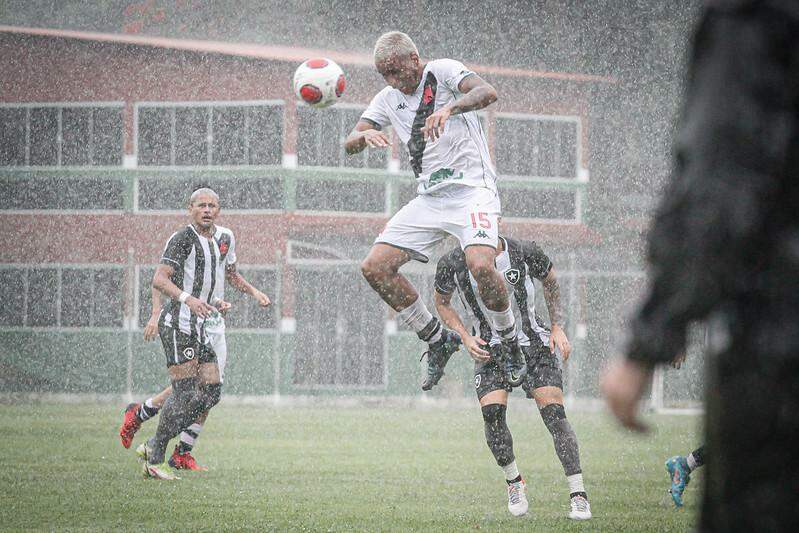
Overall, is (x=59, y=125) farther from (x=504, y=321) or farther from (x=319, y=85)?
(x=504, y=321)

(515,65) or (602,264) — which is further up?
(515,65)

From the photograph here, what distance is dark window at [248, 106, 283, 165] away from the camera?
28.2 m

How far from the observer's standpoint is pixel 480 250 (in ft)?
25.0

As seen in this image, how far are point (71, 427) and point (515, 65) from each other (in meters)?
18.9

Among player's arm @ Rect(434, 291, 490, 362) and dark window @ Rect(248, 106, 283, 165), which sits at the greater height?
dark window @ Rect(248, 106, 283, 165)

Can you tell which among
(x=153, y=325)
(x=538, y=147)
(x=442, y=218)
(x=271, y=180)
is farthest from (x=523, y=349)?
(x=538, y=147)

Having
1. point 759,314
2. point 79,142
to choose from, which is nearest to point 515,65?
point 79,142

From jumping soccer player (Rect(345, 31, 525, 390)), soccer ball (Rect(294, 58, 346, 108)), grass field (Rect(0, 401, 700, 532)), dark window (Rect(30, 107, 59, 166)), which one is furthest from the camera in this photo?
dark window (Rect(30, 107, 59, 166))

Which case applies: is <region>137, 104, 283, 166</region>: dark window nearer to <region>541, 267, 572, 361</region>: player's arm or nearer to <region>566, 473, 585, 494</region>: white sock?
<region>541, 267, 572, 361</region>: player's arm

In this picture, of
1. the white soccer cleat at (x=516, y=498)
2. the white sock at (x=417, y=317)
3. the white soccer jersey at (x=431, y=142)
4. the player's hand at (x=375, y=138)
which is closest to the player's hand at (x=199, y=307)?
the white sock at (x=417, y=317)

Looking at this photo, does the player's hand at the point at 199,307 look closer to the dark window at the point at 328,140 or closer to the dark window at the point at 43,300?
the dark window at the point at 328,140

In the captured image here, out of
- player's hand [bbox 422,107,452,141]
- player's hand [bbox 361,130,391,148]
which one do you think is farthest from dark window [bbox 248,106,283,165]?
player's hand [bbox 422,107,452,141]

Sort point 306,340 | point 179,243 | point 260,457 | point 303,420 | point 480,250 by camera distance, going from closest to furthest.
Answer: point 480,250, point 179,243, point 260,457, point 303,420, point 306,340

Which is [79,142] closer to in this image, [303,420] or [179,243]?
[303,420]
